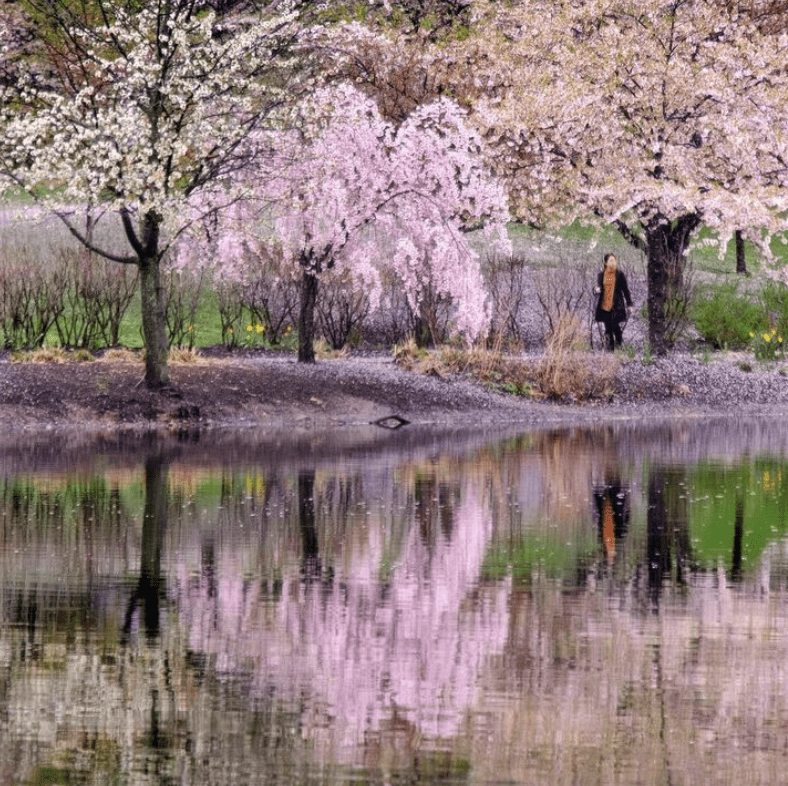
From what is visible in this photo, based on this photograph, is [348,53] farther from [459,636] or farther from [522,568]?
[459,636]

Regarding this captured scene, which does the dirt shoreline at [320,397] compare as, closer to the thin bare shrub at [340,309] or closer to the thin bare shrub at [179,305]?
the thin bare shrub at [340,309]

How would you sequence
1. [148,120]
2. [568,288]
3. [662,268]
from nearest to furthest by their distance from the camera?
1. [148,120]
2. [662,268]
3. [568,288]

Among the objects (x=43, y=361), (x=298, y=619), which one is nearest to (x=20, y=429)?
(x=43, y=361)

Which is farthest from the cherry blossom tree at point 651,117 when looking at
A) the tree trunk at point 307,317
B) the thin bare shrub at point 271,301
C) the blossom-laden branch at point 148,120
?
the blossom-laden branch at point 148,120

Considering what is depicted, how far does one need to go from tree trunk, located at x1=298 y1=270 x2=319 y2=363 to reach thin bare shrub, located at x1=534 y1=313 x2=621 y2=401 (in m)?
3.97

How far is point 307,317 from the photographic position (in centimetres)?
3123

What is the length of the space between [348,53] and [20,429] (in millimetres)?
13356

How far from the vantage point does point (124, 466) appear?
810 inches

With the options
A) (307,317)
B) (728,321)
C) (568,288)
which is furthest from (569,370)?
(568,288)

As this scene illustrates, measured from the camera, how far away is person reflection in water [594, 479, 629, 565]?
560 inches

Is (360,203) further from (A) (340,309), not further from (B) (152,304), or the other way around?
(A) (340,309)

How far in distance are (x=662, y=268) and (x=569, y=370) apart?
5574 mm

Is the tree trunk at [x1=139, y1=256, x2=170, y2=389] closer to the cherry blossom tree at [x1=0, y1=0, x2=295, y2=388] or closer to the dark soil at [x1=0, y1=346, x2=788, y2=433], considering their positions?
the cherry blossom tree at [x1=0, y1=0, x2=295, y2=388]

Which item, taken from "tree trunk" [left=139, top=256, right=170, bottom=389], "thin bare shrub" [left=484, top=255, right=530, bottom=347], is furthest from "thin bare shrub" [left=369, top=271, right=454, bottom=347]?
"tree trunk" [left=139, top=256, right=170, bottom=389]
